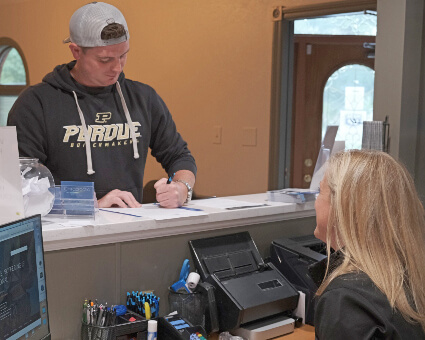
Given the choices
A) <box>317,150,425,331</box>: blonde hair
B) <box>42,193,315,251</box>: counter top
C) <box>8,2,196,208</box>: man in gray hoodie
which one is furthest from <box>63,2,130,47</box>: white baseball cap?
<box>317,150,425,331</box>: blonde hair

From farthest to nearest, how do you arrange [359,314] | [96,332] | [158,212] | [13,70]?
[13,70] < [158,212] < [96,332] < [359,314]

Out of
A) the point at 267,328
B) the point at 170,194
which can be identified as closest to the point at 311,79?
the point at 170,194

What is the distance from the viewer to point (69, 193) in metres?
1.90

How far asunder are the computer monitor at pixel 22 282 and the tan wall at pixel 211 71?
3312 millimetres

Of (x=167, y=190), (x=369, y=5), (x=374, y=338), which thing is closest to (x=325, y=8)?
(x=369, y=5)

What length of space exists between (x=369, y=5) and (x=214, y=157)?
1695 mm

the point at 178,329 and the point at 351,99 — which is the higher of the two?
the point at 351,99

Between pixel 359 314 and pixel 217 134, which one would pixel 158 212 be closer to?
pixel 359 314

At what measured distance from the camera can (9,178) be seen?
1574mm

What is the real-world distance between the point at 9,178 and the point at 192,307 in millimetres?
692

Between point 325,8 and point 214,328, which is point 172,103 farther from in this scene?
point 214,328

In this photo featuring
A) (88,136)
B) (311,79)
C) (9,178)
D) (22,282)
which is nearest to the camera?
(22,282)

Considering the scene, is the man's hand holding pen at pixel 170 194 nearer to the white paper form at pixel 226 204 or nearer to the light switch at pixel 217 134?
the white paper form at pixel 226 204

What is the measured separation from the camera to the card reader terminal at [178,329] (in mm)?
1709
